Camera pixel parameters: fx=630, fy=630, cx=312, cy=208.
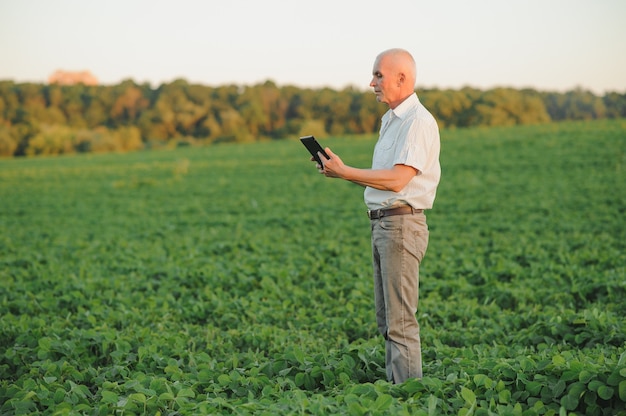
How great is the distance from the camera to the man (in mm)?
3756

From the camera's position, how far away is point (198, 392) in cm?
437

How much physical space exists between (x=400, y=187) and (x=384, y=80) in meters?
0.67

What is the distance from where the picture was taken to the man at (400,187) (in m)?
3.76

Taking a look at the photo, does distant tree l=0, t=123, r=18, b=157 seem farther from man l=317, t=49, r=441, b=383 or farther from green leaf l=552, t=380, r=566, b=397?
green leaf l=552, t=380, r=566, b=397

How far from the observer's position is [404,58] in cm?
381

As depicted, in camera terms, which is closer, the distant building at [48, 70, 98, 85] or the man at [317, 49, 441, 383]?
the man at [317, 49, 441, 383]

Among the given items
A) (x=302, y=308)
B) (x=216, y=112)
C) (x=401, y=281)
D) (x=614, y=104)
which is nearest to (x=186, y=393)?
(x=401, y=281)

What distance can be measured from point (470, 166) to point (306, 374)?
22.7 m

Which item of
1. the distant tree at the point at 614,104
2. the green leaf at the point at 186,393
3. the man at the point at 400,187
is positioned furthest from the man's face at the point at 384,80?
the distant tree at the point at 614,104

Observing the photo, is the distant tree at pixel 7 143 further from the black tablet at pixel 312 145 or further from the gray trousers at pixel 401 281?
the gray trousers at pixel 401 281

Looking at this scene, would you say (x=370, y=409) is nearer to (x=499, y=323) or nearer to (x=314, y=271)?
(x=499, y=323)

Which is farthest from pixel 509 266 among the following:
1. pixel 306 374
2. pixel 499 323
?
pixel 306 374

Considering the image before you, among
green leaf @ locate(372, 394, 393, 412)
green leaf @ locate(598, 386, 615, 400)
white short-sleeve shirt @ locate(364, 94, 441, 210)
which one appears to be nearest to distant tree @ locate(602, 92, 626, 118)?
white short-sleeve shirt @ locate(364, 94, 441, 210)

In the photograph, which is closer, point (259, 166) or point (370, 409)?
point (370, 409)
